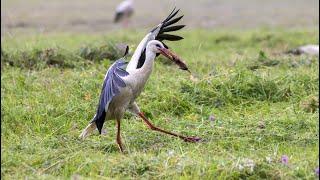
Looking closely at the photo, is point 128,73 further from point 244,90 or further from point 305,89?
point 305,89

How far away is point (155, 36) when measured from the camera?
18.3 feet

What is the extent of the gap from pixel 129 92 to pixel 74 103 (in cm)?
Answer: 116

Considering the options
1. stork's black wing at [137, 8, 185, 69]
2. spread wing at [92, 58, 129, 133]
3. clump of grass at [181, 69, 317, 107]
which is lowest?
clump of grass at [181, 69, 317, 107]

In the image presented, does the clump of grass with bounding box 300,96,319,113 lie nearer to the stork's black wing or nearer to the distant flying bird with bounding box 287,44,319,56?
the stork's black wing

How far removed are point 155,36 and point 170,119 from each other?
2.40ft

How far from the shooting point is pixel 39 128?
559 centimetres

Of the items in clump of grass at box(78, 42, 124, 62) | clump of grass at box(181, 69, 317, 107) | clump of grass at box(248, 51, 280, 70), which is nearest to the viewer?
→ clump of grass at box(181, 69, 317, 107)

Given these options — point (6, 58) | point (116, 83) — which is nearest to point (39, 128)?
point (116, 83)

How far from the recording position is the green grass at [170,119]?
4.43m

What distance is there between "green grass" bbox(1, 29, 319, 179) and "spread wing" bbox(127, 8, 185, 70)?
0.55m

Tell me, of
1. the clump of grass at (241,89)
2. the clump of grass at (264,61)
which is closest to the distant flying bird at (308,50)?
the clump of grass at (264,61)

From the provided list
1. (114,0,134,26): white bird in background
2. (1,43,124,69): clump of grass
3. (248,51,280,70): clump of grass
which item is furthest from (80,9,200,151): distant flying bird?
(114,0,134,26): white bird in background

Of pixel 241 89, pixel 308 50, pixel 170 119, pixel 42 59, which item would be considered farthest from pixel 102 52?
pixel 308 50

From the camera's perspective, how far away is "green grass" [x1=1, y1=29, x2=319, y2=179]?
14.5ft
